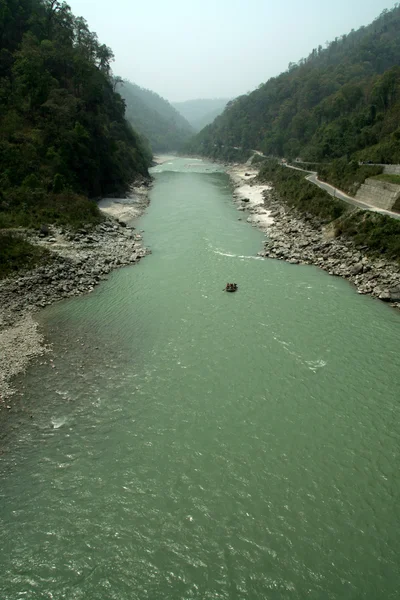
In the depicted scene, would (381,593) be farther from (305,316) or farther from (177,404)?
(305,316)

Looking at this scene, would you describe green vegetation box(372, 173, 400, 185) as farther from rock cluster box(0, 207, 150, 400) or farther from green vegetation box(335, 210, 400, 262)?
rock cluster box(0, 207, 150, 400)

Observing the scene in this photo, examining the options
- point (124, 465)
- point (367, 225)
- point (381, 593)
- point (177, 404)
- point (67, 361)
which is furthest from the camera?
point (367, 225)

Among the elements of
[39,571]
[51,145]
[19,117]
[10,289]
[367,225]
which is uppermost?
[19,117]

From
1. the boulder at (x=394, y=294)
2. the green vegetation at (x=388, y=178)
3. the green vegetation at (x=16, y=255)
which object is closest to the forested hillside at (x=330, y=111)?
the green vegetation at (x=388, y=178)

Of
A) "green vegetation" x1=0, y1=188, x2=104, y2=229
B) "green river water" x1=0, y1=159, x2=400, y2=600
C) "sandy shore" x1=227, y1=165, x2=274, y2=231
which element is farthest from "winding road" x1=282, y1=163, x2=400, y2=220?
"green vegetation" x1=0, y1=188, x2=104, y2=229

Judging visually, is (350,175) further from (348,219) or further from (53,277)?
(53,277)

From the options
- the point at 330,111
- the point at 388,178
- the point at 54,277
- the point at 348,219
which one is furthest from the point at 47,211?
the point at 330,111

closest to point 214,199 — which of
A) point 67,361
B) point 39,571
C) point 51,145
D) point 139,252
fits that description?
point 51,145
